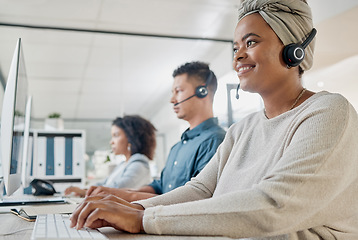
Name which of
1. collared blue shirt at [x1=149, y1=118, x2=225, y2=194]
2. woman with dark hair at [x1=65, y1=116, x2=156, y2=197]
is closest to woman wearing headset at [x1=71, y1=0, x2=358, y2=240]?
collared blue shirt at [x1=149, y1=118, x2=225, y2=194]

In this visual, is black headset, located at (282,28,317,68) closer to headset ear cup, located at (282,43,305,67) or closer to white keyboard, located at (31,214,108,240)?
headset ear cup, located at (282,43,305,67)

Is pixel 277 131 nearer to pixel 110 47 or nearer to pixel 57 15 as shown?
pixel 57 15

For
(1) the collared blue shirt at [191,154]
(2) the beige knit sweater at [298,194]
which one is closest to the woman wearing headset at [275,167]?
(2) the beige knit sweater at [298,194]

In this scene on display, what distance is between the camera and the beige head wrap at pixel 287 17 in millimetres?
975

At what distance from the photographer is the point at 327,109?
2.55 feet

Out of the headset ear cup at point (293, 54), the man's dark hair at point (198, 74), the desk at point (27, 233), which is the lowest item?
the desk at point (27, 233)

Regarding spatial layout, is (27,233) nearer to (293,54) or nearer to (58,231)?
(58,231)

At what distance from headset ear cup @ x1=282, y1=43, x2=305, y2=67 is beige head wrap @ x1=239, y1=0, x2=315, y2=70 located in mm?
24

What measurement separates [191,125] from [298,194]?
1444 mm

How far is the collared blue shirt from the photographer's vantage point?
182cm

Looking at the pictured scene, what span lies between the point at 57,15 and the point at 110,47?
98cm

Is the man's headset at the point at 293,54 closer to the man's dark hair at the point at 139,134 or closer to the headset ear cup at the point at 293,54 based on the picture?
the headset ear cup at the point at 293,54

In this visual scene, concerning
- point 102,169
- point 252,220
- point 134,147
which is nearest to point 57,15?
point 134,147

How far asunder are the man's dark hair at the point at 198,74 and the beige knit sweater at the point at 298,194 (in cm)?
125
